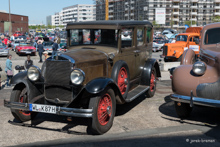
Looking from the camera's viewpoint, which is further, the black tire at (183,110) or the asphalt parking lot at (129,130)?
the black tire at (183,110)

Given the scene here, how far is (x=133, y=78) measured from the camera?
8.03 m

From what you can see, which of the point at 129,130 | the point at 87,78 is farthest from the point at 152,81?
the point at 87,78

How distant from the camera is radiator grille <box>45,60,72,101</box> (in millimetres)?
5930

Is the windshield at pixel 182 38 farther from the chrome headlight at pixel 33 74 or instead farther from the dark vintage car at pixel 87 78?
the chrome headlight at pixel 33 74

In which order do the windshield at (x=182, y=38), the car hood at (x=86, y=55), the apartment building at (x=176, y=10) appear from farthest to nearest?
the apartment building at (x=176, y=10) → the windshield at (x=182, y=38) → the car hood at (x=86, y=55)

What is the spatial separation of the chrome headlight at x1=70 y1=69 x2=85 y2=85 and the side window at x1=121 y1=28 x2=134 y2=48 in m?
1.98

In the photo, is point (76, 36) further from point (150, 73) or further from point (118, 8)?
point (118, 8)

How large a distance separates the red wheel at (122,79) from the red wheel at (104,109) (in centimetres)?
99

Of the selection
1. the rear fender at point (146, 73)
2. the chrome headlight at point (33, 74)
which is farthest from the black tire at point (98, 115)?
the rear fender at point (146, 73)

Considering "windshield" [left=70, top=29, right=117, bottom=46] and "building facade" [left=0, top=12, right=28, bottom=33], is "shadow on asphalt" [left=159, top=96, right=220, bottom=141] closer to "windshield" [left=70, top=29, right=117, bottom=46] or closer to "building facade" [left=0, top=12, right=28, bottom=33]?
"windshield" [left=70, top=29, right=117, bottom=46]

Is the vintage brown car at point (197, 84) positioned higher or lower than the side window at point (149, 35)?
lower

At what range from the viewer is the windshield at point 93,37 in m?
7.18

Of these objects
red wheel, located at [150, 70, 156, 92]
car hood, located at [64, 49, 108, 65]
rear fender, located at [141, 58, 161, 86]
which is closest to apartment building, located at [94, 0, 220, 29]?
red wheel, located at [150, 70, 156, 92]

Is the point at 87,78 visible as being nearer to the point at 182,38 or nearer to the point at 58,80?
the point at 58,80
